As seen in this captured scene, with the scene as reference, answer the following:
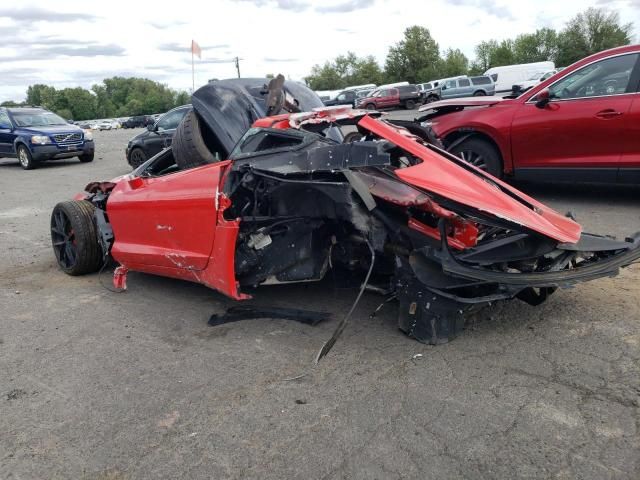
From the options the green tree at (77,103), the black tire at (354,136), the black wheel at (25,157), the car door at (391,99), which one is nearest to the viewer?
the black tire at (354,136)

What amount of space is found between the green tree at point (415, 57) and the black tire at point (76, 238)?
246 feet

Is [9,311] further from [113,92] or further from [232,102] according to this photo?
[113,92]

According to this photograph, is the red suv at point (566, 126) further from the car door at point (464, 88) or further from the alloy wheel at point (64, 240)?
Result: the car door at point (464, 88)

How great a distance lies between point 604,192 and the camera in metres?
7.25

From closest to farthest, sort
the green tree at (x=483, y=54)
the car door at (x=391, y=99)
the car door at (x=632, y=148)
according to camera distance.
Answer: the car door at (x=632, y=148) < the car door at (x=391, y=99) < the green tree at (x=483, y=54)

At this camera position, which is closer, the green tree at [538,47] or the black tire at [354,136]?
the black tire at [354,136]

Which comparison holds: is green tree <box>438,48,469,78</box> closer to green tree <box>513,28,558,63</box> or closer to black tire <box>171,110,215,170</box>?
green tree <box>513,28,558,63</box>

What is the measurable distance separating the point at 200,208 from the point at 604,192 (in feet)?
18.8

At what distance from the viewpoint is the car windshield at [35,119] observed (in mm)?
15953

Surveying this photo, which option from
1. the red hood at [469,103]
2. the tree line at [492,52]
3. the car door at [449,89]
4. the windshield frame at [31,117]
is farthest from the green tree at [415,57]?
the red hood at [469,103]

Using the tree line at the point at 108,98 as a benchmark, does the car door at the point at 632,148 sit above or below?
below

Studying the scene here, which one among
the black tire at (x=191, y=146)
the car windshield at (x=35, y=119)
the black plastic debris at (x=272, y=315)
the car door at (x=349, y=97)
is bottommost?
the black plastic debris at (x=272, y=315)

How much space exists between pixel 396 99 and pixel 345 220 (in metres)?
33.1

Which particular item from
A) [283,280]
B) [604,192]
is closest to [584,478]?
[283,280]
